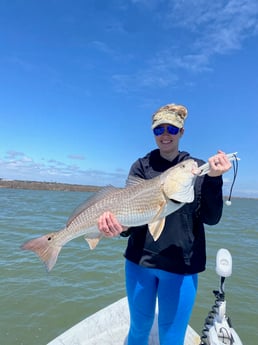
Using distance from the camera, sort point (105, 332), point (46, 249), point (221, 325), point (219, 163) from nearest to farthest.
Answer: point (219, 163) < point (46, 249) < point (221, 325) < point (105, 332)

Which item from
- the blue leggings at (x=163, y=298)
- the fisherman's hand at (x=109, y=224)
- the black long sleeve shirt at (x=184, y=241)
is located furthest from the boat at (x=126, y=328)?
the fisherman's hand at (x=109, y=224)

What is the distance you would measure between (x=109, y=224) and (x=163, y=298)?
1.00m

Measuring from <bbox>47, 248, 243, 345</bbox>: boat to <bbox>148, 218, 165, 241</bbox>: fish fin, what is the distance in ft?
5.16

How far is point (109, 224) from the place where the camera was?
124 inches

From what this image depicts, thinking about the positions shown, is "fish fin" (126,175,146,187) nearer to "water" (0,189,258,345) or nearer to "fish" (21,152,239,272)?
"fish" (21,152,239,272)

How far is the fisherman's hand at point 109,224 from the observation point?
3143mm

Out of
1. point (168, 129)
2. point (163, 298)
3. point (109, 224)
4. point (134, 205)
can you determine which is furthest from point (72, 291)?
point (168, 129)

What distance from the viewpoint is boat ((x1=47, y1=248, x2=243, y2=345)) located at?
3.79 meters

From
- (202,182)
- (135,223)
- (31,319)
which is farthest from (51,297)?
(202,182)

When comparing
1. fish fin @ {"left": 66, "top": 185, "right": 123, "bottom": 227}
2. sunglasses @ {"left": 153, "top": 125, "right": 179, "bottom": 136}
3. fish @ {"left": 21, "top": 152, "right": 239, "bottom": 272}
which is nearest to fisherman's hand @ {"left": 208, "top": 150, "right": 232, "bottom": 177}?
fish @ {"left": 21, "top": 152, "right": 239, "bottom": 272}

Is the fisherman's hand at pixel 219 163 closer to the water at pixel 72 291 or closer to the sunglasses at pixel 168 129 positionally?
the sunglasses at pixel 168 129

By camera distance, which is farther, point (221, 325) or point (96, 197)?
point (221, 325)

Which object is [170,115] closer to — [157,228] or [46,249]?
[157,228]

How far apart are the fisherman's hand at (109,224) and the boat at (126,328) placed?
177 centimetres
